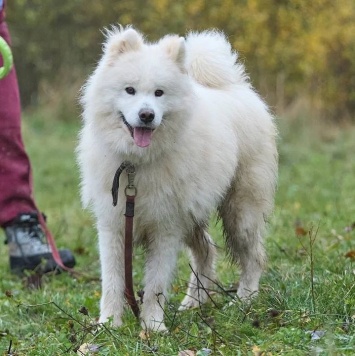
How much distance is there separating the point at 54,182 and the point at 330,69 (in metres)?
6.81

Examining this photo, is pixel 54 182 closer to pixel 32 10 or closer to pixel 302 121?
pixel 302 121

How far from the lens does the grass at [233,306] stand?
3361mm

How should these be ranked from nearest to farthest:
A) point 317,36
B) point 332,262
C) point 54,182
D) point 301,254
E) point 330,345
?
point 330,345 < point 332,262 < point 301,254 < point 54,182 < point 317,36

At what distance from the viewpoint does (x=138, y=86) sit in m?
3.70

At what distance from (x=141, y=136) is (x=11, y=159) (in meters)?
1.90

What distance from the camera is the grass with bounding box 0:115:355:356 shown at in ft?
11.0

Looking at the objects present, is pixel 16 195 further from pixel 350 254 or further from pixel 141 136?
pixel 350 254

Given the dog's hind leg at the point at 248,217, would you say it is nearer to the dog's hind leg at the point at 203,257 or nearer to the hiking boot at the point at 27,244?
the dog's hind leg at the point at 203,257

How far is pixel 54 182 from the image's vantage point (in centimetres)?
969

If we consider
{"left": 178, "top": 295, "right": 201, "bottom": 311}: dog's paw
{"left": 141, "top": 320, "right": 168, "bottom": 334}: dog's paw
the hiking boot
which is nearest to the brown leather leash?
{"left": 141, "top": 320, "right": 168, "bottom": 334}: dog's paw

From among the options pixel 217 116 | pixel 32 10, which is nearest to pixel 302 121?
pixel 32 10

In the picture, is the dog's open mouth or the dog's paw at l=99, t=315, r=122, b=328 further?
the dog's paw at l=99, t=315, r=122, b=328

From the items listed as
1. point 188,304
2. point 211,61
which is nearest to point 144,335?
point 188,304

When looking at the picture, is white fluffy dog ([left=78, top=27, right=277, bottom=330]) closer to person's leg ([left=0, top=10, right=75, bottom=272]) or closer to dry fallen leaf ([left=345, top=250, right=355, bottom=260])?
dry fallen leaf ([left=345, top=250, right=355, bottom=260])
